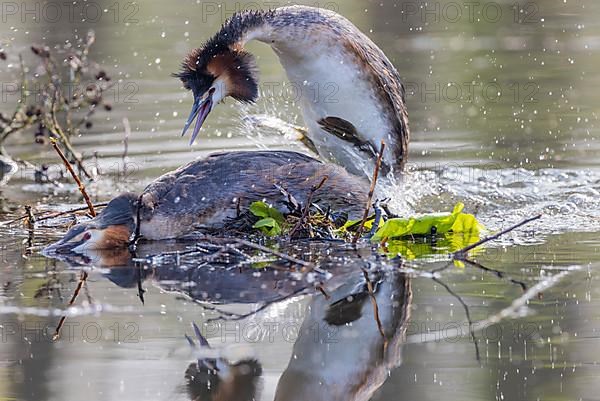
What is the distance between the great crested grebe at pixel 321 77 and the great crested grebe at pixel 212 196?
1.12ft

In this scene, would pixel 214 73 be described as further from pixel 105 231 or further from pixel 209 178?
pixel 105 231

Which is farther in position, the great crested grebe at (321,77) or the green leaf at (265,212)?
the great crested grebe at (321,77)

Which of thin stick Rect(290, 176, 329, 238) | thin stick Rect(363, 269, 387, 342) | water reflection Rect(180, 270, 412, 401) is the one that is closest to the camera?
water reflection Rect(180, 270, 412, 401)

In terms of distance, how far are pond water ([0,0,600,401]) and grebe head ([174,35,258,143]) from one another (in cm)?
59

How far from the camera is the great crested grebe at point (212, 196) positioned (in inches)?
268

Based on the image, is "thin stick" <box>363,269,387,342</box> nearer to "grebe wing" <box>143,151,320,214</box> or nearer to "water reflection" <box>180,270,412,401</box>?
"water reflection" <box>180,270,412,401</box>

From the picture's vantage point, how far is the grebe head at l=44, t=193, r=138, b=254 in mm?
6746

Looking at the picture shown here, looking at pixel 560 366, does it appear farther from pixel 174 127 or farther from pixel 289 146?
pixel 174 127

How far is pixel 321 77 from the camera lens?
7461mm

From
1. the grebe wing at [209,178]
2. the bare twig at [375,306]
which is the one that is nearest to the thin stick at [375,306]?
the bare twig at [375,306]

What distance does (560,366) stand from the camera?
4.60 metres

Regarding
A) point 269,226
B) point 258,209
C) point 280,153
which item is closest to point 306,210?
point 269,226

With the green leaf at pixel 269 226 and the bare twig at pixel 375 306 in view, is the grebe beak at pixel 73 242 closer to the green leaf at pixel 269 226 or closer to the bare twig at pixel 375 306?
the green leaf at pixel 269 226

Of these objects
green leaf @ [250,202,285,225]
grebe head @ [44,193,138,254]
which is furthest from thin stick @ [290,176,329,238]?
grebe head @ [44,193,138,254]
